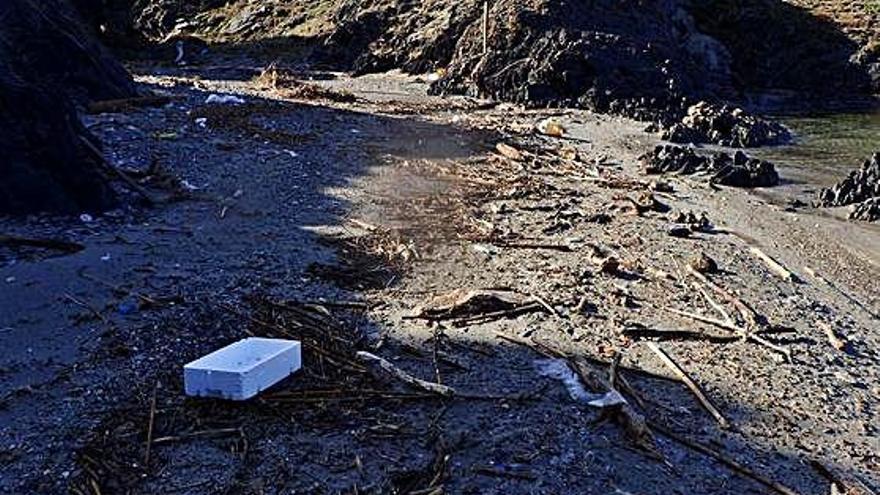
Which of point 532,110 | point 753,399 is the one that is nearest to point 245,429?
point 753,399


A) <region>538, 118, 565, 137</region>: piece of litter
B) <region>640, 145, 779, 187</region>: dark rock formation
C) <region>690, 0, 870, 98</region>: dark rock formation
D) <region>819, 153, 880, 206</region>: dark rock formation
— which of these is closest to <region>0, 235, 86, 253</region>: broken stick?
<region>640, 145, 779, 187</region>: dark rock formation

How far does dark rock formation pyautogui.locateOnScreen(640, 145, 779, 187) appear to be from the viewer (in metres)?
15.4

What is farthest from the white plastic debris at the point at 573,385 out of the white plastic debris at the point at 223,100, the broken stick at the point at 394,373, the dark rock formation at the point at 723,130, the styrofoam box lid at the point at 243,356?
the dark rock formation at the point at 723,130

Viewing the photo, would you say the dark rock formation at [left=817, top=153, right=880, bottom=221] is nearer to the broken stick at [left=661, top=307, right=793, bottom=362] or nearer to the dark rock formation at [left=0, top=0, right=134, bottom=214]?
the broken stick at [left=661, top=307, right=793, bottom=362]

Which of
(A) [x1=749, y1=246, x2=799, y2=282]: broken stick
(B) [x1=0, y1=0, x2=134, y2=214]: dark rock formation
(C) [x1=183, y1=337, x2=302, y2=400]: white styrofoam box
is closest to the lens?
(C) [x1=183, y1=337, x2=302, y2=400]: white styrofoam box

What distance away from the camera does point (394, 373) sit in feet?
20.0

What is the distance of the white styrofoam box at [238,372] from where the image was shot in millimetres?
5445

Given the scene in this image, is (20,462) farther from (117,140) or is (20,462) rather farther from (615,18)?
(615,18)

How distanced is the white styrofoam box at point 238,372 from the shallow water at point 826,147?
13169mm

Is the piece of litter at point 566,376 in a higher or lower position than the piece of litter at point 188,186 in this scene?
higher

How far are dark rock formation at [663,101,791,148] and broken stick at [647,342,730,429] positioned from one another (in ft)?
45.2

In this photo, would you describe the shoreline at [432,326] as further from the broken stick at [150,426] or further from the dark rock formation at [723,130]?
the dark rock formation at [723,130]

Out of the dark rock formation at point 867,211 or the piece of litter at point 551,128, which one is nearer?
the dark rock formation at point 867,211

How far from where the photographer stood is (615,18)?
2797 centimetres
